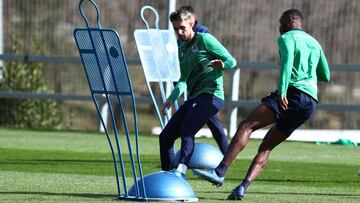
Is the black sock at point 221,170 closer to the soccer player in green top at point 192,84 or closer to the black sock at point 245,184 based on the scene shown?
the black sock at point 245,184

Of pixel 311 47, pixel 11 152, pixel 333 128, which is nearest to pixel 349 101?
pixel 333 128

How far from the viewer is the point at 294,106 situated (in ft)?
36.7

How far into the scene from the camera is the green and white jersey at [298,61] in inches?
429

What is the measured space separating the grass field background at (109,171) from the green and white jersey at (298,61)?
1025 millimetres

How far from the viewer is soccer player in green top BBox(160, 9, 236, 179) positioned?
11656 millimetres

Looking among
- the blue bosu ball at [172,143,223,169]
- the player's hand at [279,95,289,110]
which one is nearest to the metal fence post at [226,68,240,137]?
the blue bosu ball at [172,143,223,169]

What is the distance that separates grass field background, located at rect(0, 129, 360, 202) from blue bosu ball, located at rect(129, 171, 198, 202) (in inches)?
15.8

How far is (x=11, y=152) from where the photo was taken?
17.6 m

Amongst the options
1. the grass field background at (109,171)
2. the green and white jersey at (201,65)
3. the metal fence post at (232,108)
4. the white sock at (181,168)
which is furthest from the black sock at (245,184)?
the metal fence post at (232,108)

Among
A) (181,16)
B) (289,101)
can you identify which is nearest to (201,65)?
(181,16)

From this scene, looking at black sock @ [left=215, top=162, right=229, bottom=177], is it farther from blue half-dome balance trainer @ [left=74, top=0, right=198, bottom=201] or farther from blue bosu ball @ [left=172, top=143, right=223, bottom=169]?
blue bosu ball @ [left=172, top=143, right=223, bottom=169]

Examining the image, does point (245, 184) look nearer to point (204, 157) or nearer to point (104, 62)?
point (104, 62)

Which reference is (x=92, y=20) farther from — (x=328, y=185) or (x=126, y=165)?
(x=328, y=185)

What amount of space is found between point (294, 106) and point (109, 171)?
4032 millimetres
